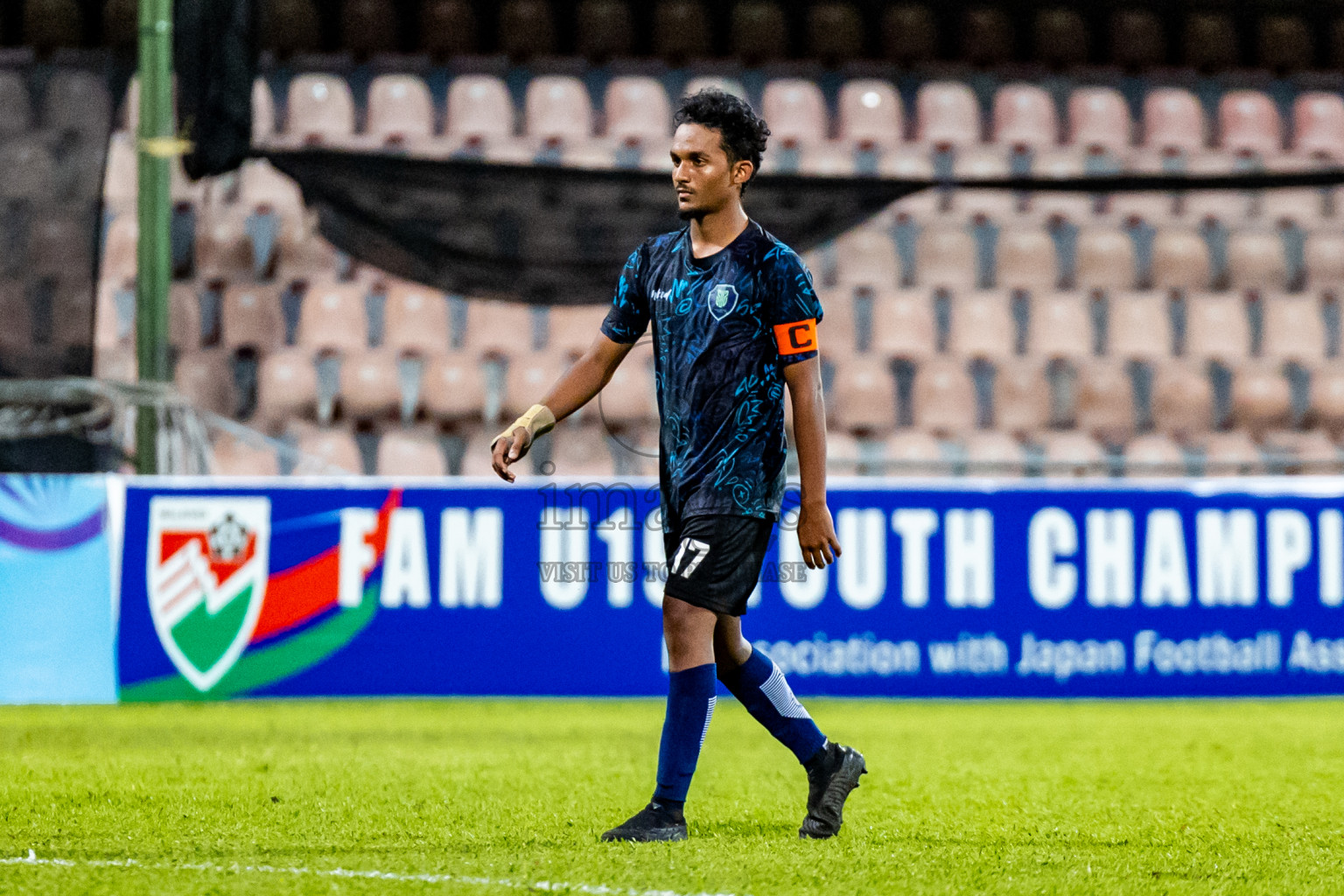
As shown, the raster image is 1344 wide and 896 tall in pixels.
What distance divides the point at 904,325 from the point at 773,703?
7.02m

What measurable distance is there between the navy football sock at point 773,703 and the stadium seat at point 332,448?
18.8 feet

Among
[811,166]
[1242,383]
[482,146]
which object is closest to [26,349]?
[482,146]

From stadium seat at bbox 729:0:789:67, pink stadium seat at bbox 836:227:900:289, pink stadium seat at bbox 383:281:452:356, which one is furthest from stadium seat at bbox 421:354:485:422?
stadium seat at bbox 729:0:789:67

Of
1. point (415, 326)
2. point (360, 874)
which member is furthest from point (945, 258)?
point (360, 874)

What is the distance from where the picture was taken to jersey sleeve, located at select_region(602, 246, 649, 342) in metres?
3.36

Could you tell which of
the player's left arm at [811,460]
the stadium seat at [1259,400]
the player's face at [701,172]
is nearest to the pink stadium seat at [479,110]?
the stadium seat at [1259,400]

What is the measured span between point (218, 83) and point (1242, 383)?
6809 mm

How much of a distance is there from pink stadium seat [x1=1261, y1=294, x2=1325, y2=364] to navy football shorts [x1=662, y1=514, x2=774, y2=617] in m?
8.12

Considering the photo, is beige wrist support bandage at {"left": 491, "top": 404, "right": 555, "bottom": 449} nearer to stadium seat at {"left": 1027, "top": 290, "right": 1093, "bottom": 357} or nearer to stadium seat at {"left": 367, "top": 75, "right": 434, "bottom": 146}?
stadium seat at {"left": 1027, "top": 290, "right": 1093, "bottom": 357}

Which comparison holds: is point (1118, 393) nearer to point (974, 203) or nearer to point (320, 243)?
point (974, 203)

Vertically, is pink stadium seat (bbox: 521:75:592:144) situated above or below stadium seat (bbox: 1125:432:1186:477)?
above

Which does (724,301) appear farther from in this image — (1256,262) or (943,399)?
(1256,262)

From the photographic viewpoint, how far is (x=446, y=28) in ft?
35.8

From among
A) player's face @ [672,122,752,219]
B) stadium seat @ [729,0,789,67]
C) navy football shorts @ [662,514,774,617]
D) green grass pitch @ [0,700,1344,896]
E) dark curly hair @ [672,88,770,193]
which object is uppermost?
stadium seat @ [729,0,789,67]
